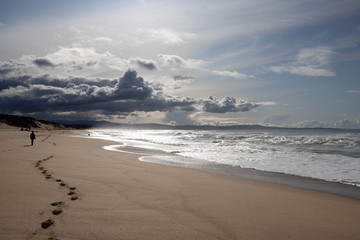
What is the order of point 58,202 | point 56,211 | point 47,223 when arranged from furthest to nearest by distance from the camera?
point 58,202
point 56,211
point 47,223

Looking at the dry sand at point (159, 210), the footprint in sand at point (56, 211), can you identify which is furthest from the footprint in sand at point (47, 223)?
the footprint in sand at point (56, 211)

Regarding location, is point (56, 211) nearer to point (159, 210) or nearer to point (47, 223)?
point (47, 223)

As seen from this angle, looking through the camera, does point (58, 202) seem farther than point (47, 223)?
Yes

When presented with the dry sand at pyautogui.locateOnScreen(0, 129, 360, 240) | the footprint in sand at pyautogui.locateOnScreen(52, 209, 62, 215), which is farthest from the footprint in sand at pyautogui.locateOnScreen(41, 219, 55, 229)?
the footprint in sand at pyautogui.locateOnScreen(52, 209, 62, 215)

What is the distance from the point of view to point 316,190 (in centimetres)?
817

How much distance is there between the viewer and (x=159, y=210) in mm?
5055

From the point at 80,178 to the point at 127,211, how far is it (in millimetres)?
3460

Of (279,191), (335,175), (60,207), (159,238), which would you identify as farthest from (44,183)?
(335,175)

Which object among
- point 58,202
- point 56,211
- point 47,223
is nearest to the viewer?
point 47,223

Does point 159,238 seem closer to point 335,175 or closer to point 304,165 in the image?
point 335,175

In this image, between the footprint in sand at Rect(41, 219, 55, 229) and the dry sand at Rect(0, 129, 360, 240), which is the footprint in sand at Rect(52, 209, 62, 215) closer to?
the dry sand at Rect(0, 129, 360, 240)

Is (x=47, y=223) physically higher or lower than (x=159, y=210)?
higher

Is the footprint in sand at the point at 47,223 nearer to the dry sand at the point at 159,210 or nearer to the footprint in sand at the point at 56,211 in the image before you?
the dry sand at the point at 159,210

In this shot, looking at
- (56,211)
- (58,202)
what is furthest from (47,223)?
(58,202)
